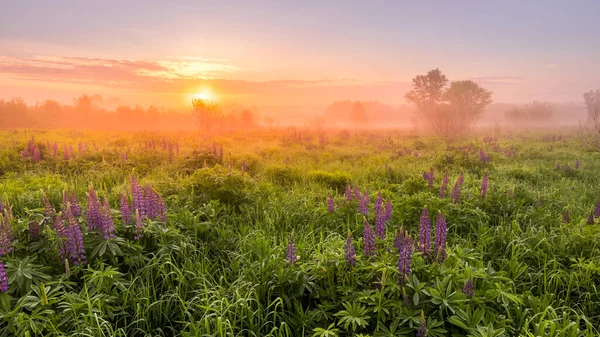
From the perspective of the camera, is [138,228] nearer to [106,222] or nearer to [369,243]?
[106,222]

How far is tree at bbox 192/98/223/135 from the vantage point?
91.5ft

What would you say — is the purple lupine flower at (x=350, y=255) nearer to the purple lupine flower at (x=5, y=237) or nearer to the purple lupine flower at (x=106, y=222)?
the purple lupine flower at (x=106, y=222)

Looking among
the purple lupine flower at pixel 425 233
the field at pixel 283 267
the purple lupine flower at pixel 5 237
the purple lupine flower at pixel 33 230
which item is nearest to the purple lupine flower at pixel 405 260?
the field at pixel 283 267

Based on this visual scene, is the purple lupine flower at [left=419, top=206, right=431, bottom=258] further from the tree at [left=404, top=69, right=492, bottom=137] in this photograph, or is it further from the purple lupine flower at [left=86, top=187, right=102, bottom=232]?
the tree at [left=404, top=69, right=492, bottom=137]

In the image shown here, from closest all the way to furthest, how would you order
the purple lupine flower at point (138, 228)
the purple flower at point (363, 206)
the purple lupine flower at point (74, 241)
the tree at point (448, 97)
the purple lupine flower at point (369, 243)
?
the purple lupine flower at point (74, 241)
the purple lupine flower at point (369, 243)
the purple lupine flower at point (138, 228)
the purple flower at point (363, 206)
the tree at point (448, 97)

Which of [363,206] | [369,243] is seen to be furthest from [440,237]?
[363,206]

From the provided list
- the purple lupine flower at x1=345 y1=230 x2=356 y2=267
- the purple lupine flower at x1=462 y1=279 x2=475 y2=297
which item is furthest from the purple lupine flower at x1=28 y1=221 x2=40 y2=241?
the purple lupine flower at x1=462 y1=279 x2=475 y2=297

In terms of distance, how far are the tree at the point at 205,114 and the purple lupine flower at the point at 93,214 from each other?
25553mm

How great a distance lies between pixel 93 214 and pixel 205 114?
26.0 meters

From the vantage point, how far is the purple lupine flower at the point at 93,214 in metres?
3.46

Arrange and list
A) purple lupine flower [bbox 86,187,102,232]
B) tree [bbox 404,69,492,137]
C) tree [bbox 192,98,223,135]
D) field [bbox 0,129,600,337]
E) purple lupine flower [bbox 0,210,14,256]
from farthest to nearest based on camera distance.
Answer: tree [bbox 404,69,492,137] → tree [bbox 192,98,223,135] → purple lupine flower [bbox 86,187,102,232] → purple lupine flower [bbox 0,210,14,256] → field [bbox 0,129,600,337]

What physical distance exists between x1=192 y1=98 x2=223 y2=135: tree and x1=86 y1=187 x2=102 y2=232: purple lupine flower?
1006 inches

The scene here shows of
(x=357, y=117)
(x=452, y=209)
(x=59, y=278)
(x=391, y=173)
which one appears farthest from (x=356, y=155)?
(x=357, y=117)

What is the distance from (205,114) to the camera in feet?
92.7
